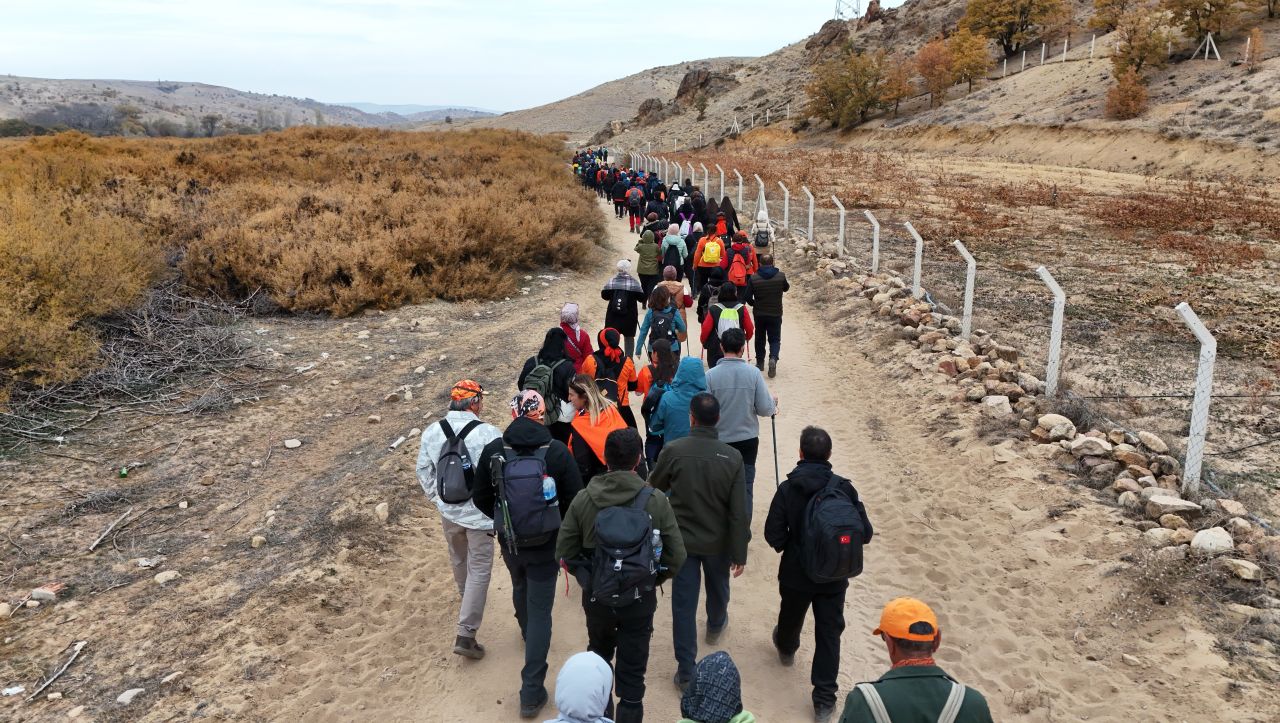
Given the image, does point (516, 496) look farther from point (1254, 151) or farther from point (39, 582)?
point (1254, 151)

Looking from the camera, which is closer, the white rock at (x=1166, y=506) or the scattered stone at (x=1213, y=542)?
the scattered stone at (x=1213, y=542)

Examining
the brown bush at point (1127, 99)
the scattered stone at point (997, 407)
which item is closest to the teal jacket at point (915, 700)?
the scattered stone at point (997, 407)

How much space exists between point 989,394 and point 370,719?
7117 millimetres

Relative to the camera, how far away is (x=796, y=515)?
4531 millimetres

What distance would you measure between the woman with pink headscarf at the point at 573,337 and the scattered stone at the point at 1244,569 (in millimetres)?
4900

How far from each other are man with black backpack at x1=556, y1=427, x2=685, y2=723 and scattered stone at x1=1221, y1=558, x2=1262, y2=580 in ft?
12.8

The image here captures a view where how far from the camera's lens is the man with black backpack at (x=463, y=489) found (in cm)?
488

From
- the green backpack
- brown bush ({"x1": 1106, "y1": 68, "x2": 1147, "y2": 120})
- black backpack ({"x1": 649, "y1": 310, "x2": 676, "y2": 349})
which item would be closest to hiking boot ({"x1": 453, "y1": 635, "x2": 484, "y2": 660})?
the green backpack

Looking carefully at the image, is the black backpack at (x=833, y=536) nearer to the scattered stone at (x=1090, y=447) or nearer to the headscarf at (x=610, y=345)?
the headscarf at (x=610, y=345)

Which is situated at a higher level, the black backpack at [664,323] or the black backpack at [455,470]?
the black backpack at [664,323]

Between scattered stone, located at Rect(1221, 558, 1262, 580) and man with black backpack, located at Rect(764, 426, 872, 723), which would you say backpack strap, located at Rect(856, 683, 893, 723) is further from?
scattered stone, located at Rect(1221, 558, 1262, 580)

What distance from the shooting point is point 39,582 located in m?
5.96

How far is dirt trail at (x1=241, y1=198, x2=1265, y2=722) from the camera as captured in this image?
4.85 m

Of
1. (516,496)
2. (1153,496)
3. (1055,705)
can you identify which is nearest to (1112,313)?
(1153,496)
